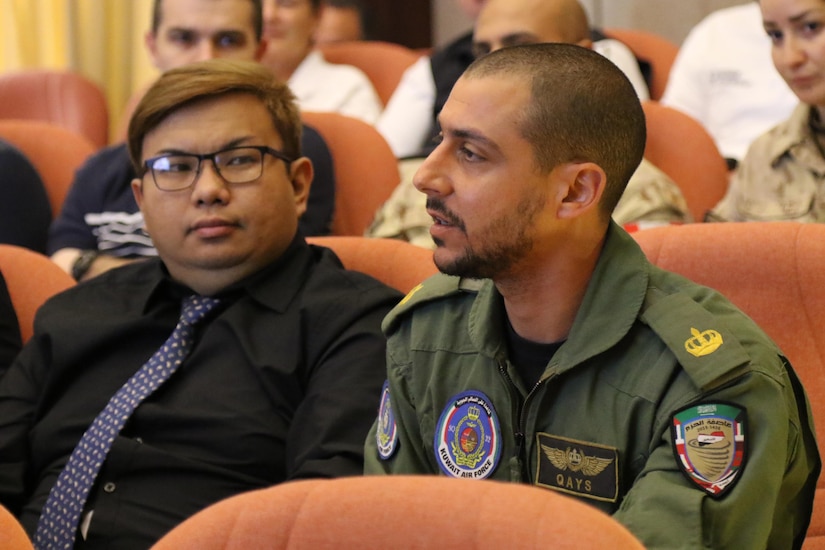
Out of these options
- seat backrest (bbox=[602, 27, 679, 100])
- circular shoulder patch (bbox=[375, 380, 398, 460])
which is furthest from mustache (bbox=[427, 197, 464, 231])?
seat backrest (bbox=[602, 27, 679, 100])

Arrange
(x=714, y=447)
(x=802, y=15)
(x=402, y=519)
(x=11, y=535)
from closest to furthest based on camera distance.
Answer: (x=402, y=519) → (x=11, y=535) → (x=714, y=447) → (x=802, y=15)

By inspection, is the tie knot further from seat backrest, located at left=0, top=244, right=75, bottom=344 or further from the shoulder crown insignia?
the shoulder crown insignia

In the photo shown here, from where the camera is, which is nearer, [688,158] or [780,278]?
[780,278]

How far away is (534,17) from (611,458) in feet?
5.37

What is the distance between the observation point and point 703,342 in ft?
3.94

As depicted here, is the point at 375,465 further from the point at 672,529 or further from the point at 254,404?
the point at 672,529

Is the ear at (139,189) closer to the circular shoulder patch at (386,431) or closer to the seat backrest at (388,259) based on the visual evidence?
the seat backrest at (388,259)

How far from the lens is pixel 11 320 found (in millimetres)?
1948

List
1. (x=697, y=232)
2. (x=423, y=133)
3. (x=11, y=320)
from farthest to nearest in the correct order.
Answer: (x=423, y=133) → (x=11, y=320) → (x=697, y=232)

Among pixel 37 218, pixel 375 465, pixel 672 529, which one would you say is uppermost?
pixel 672 529

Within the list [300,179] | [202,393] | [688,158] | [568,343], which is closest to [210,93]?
[300,179]

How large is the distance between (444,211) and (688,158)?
1389mm

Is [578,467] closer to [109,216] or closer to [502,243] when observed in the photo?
[502,243]

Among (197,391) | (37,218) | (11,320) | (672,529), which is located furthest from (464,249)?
(37,218)
